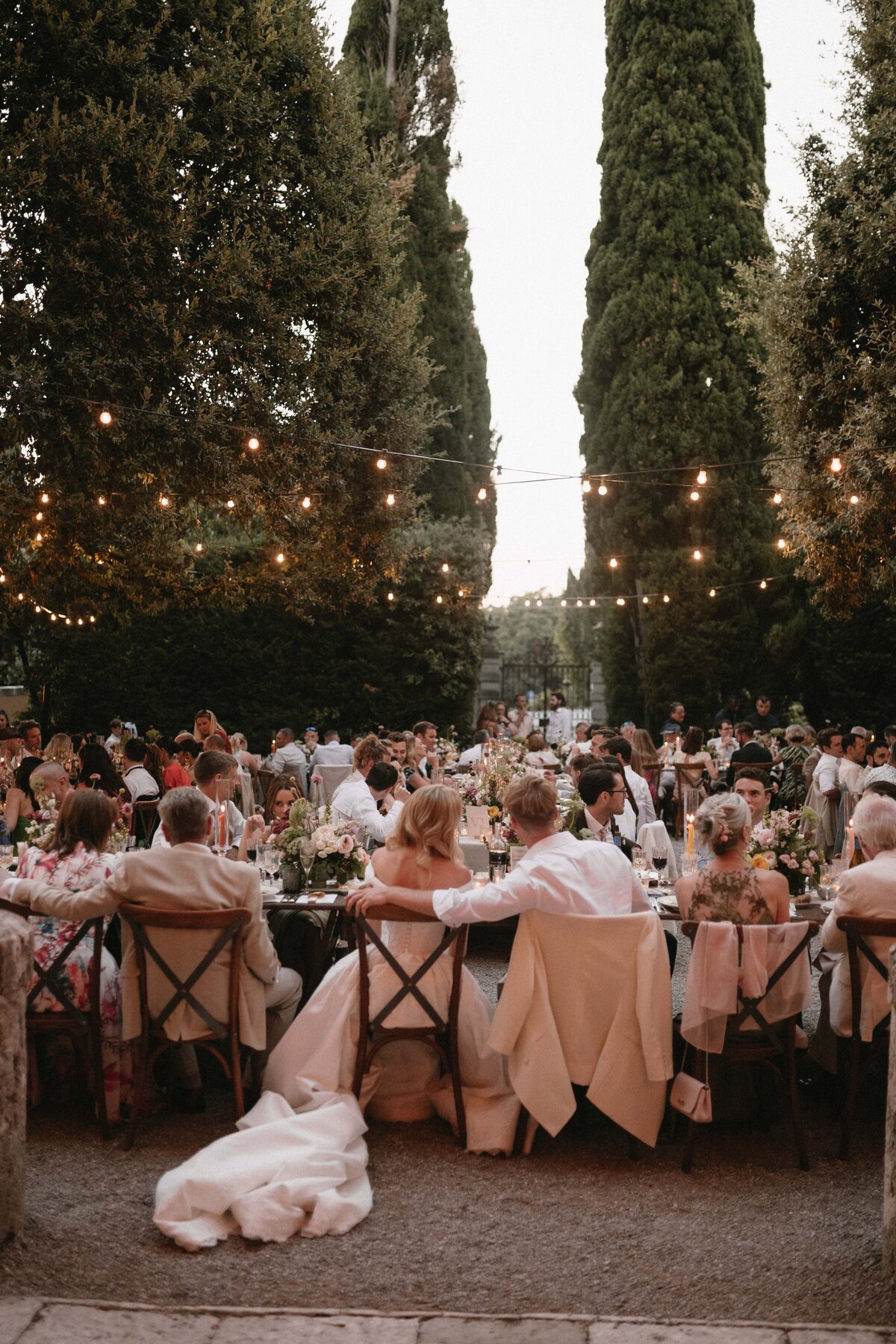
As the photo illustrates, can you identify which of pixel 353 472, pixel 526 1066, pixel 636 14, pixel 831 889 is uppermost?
pixel 636 14

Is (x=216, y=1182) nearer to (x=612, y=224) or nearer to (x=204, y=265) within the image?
(x=204, y=265)

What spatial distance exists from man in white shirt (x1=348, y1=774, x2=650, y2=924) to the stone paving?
155cm

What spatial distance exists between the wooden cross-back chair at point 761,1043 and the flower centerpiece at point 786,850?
2.64 ft

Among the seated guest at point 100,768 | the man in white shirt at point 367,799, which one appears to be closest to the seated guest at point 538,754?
the man in white shirt at point 367,799

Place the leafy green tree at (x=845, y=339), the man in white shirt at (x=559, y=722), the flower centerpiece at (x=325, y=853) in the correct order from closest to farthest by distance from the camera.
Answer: the flower centerpiece at (x=325, y=853)
the leafy green tree at (x=845, y=339)
the man in white shirt at (x=559, y=722)

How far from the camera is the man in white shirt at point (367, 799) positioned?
7.30 metres

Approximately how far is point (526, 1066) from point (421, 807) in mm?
1074

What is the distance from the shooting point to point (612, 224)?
2255 centimetres

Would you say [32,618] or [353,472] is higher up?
[353,472]

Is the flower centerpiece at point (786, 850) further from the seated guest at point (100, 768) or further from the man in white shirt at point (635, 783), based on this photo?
the seated guest at point (100, 768)

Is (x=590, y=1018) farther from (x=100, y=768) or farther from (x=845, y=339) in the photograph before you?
(x=845, y=339)

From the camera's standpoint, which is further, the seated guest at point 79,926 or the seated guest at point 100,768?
the seated guest at point 100,768

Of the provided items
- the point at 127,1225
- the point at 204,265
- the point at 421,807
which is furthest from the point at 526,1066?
the point at 204,265

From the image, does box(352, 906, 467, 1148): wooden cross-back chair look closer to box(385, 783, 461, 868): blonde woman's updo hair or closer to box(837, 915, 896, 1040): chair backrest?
box(385, 783, 461, 868): blonde woman's updo hair
